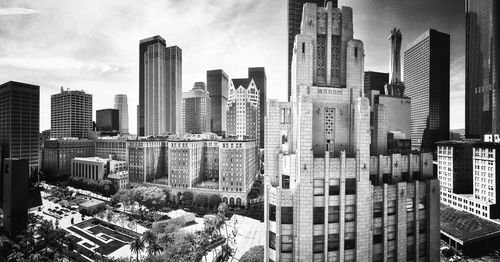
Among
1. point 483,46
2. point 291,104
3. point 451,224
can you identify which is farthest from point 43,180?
point 483,46

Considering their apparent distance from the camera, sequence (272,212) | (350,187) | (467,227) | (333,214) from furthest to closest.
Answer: (467,227) → (272,212) → (350,187) → (333,214)

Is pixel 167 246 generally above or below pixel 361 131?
below

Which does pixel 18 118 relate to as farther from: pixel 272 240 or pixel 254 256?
pixel 272 240

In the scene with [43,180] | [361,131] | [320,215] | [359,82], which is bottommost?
[43,180]

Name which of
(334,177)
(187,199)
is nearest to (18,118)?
(187,199)

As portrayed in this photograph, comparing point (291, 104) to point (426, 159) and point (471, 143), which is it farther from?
point (471, 143)

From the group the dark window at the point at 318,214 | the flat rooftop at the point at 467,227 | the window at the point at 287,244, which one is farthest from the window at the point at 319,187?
the flat rooftop at the point at 467,227

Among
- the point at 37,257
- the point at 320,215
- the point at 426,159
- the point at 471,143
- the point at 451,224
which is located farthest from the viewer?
the point at 471,143

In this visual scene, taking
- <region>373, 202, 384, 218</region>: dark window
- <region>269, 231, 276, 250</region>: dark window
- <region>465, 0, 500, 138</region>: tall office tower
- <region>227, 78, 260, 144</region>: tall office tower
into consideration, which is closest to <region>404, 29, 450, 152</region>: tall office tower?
<region>465, 0, 500, 138</region>: tall office tower
